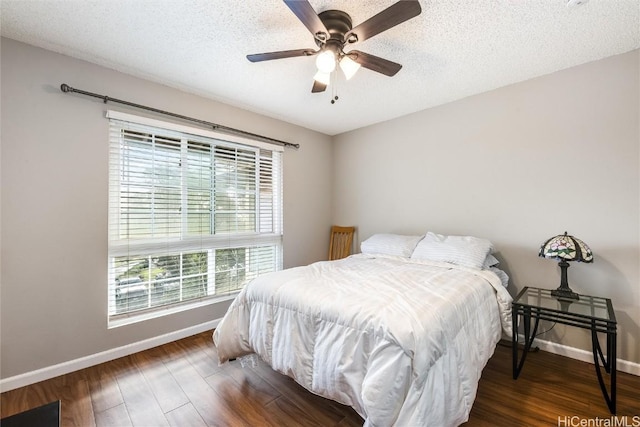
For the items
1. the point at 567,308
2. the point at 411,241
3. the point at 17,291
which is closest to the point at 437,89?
the point at 411,241

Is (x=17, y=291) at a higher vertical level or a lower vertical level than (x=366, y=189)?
lower

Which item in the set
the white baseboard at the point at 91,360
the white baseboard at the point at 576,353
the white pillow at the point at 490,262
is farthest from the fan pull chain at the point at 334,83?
the white baseboard at the point at 576,353

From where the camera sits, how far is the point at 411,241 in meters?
2.95

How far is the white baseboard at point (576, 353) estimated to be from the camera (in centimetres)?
202

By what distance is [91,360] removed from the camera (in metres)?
2.16

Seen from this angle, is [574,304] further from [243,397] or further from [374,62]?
[243,397]

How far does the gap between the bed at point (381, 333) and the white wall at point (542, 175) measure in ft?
1.99

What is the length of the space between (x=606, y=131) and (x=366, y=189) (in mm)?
2309

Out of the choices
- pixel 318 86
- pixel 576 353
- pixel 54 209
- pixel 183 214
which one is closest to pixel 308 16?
pixel 318 86

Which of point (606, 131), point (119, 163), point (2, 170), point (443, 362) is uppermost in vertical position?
point (606, 131)

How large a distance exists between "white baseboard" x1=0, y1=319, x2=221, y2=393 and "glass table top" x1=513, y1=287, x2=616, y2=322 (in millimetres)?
2864

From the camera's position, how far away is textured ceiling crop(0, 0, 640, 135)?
1.62 m

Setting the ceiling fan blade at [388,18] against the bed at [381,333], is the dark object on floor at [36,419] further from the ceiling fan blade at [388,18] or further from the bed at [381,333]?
the ceiling fan blade at [388,18]

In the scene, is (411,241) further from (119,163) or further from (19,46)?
(19,46)
